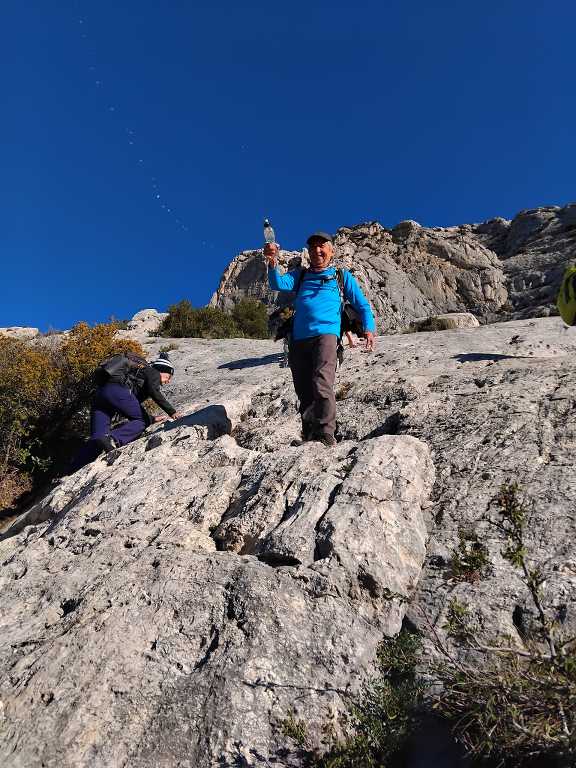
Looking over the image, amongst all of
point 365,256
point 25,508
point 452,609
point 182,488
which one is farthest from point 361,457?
point 365,256

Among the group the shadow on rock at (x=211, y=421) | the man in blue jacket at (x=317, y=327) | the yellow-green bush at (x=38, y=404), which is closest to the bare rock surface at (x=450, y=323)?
the yellow-green bush at (x=38, y=404)

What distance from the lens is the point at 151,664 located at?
2314 millimetres

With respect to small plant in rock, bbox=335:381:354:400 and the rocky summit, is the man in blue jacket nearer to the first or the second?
the rocky summit

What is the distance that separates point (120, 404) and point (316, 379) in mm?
3142

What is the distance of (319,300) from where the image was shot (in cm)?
505

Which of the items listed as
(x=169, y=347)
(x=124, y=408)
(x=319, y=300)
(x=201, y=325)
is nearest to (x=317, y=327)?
(x=319, y=300)

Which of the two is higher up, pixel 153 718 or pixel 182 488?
pixel 182 488

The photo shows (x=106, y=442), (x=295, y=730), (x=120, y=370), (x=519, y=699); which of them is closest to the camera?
(x=519, y=699)

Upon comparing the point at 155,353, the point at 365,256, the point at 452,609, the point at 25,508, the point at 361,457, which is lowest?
the point at 25,508

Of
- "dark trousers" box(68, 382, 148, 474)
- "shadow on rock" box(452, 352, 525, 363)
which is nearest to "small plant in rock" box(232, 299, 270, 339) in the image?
"dark trousers" box(68, 382, 148, 474)

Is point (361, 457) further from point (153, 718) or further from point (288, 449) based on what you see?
point (153, 718)

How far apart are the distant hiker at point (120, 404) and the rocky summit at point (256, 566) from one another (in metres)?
1.07

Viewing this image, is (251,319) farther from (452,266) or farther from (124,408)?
(452,266)

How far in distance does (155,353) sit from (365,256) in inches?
1065
